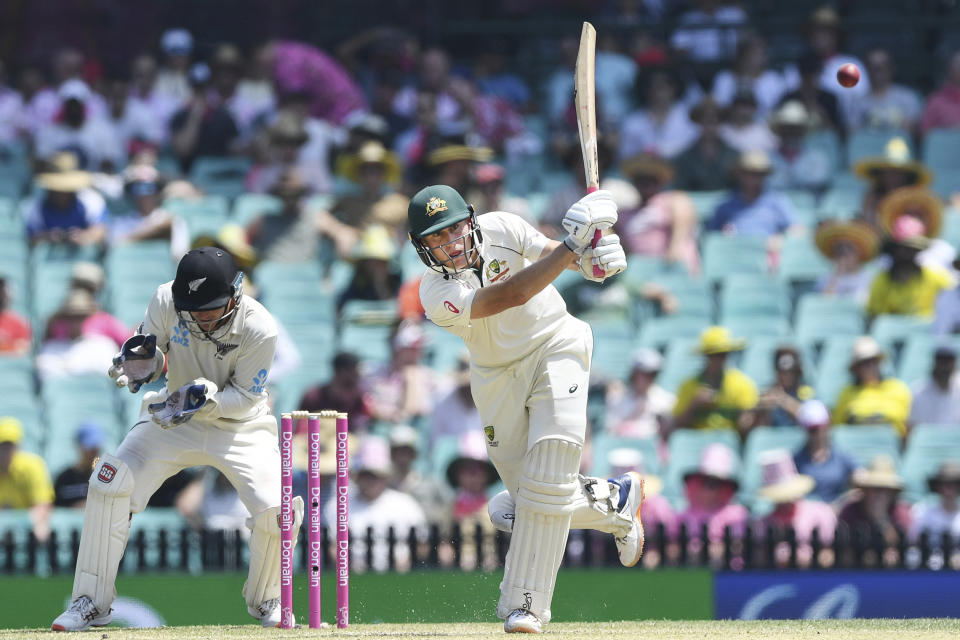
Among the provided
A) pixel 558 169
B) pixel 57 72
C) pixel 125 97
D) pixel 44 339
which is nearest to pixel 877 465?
pixel 558 169

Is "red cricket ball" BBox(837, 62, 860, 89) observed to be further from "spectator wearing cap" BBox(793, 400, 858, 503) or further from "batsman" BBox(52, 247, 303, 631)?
"batsman" BBox(52, 247, 303, 631)

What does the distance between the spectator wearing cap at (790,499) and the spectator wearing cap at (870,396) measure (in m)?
0.81

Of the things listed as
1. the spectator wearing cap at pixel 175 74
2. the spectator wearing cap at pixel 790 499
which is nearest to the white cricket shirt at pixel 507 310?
the spectator wearing cap at pixel 790 499

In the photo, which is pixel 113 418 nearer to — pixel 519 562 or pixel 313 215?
pixel 313 215

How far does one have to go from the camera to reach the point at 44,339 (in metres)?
12.2

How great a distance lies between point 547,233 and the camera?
11.9 meters

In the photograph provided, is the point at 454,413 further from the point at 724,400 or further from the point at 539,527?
the point at 539,527

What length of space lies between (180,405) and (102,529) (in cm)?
64

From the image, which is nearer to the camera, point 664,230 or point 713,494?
point 713,494

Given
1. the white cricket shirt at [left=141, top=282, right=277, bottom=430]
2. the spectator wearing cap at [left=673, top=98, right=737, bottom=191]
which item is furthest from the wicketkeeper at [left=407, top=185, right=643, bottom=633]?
the spectator wearing cap at [left=673, top=98, right=737, bottom=191]

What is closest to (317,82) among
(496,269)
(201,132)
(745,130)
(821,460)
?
(201,132)

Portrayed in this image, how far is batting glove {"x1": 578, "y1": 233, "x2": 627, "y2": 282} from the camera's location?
6.85 meters

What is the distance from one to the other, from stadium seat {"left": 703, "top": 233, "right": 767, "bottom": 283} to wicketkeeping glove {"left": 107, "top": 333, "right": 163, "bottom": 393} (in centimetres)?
642

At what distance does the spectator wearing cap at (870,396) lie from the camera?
11.4 meters
